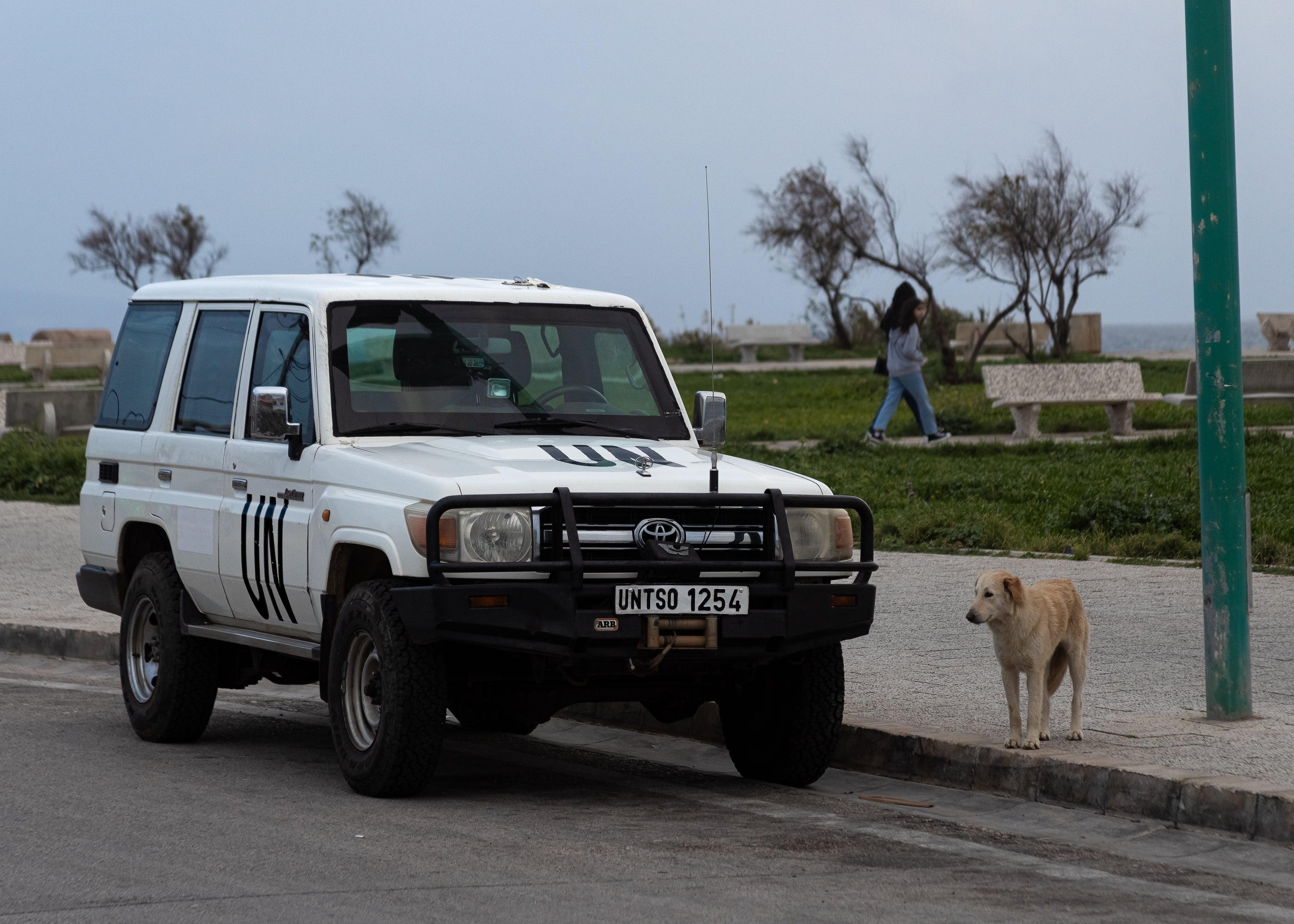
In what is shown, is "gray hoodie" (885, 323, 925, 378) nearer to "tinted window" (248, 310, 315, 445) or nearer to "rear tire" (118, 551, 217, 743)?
"rear tire" (118, 551, 217, 743)

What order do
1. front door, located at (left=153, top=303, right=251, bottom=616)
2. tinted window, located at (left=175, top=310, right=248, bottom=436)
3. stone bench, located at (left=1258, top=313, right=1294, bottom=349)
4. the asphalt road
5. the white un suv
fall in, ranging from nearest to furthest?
the asphalt road, the white un suv, front door, located at (left=153, top=303, right=251, bottom=616), tinted window, located at (left=175, top=310, right=248, bottom=436), stone bench, located at (left=1258, top=313, right=1294, bottom=349)

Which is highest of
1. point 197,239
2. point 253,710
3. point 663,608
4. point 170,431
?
point 197,239

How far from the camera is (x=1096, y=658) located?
9406mm

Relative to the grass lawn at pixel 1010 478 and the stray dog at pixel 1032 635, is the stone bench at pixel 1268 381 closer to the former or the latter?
the grass lawn at pixel 1010 478

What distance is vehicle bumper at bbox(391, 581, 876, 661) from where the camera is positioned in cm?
646

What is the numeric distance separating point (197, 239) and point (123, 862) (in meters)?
67.9

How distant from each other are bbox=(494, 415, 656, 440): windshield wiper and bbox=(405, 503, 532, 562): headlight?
3.73ft

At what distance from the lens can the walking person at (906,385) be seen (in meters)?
21.4

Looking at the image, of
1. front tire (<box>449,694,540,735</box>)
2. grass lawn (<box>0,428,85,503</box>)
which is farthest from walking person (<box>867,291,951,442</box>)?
front tire (<box>449,694,540,735</box>)

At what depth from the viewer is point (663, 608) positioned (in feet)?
21.5

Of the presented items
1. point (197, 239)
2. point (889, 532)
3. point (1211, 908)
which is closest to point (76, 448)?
point (889, 532)

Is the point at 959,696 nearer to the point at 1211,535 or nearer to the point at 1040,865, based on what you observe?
the point at 1211,535

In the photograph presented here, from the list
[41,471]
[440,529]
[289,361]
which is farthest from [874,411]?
[440,529]

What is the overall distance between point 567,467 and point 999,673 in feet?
10.4
